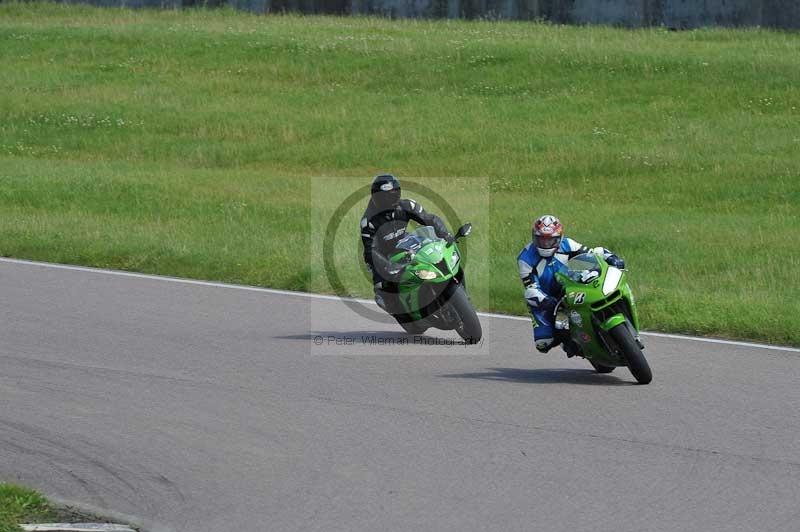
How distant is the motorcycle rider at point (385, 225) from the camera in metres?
12.7

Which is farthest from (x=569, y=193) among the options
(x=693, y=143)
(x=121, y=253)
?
(x=121, y=253)

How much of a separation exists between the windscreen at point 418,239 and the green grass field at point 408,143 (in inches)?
87.8

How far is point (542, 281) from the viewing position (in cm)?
1114

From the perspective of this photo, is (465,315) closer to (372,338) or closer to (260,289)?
(372,338)

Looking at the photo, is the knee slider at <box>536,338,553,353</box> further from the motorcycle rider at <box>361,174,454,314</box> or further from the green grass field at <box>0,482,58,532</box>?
the green grass field at <box>0,482,58,532</box>

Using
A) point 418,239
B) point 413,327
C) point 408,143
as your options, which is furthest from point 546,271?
point 408,143

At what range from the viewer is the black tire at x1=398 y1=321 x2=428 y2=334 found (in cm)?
1280

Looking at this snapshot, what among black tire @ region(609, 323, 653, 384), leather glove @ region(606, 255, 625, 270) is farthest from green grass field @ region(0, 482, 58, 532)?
leather glove @ region(606, 255, 625, 270)

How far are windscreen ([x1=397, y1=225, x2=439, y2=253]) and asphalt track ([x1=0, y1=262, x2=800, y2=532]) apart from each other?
93cm

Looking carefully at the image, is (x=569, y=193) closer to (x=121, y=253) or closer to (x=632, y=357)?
(x=121, y=253)

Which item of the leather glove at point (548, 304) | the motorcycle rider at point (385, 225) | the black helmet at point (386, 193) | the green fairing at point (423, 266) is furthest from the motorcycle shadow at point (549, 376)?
the black helmet at point (386, 193)

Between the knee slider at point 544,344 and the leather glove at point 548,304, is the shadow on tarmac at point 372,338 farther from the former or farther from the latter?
the leather glove at point 548,304

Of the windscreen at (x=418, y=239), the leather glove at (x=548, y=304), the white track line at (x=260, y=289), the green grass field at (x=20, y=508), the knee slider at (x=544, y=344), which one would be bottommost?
the white track line at (x=260, y=289)

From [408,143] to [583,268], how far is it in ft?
57.7
